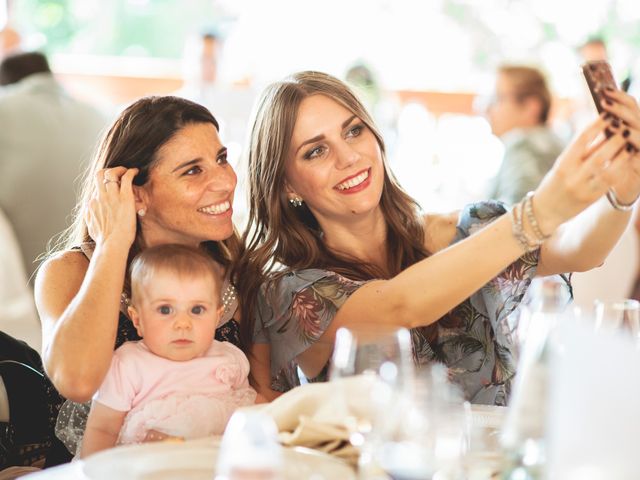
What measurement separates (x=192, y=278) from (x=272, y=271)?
0.47 meters

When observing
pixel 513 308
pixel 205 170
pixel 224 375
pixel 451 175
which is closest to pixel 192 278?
pixel 224 375

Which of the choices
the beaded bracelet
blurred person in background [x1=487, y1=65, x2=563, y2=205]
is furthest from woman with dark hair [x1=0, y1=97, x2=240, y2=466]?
blurred person in background [x1=487, y1=65, x2=563, y2=205]

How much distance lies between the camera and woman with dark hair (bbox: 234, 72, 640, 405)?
6.81ft

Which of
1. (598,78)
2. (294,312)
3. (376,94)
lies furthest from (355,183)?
(376,94)

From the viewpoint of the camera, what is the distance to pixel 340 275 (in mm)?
2199

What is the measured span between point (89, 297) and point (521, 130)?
13.0 ft

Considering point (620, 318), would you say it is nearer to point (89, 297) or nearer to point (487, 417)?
point (487, 417)

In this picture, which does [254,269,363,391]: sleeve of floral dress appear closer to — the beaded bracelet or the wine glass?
the beaded bracelet

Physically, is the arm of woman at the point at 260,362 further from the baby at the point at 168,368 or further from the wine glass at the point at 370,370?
the wine glass at the point at 370,370

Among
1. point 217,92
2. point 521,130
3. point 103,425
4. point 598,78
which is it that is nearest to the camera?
point 598,78

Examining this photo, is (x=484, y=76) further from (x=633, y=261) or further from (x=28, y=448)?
(x=28, y=448)

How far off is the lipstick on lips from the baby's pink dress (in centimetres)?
53

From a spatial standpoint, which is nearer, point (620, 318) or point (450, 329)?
point (620, 318)

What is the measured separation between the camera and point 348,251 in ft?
7.83
